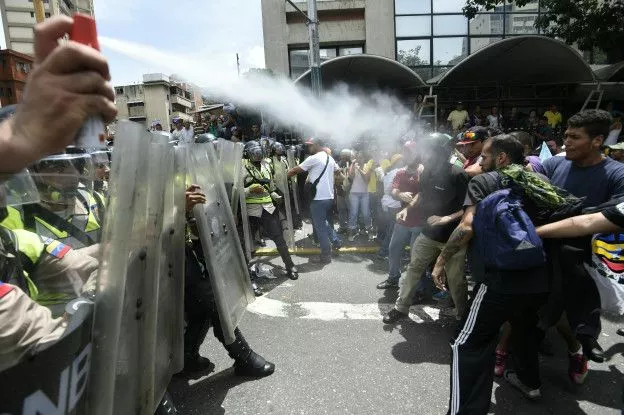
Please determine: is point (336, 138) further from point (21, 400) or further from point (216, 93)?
point (21, 400)

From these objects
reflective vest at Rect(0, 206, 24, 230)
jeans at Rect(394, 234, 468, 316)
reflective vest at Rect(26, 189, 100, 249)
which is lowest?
jeans at Rect(394, 234, 468, 316)

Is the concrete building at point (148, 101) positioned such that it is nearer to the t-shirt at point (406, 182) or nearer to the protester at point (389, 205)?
the protester at point (389, 205)

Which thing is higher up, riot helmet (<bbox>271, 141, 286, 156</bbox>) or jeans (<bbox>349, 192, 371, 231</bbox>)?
riot helmet (<bbox>271, 141, 286, 156</bbox>)

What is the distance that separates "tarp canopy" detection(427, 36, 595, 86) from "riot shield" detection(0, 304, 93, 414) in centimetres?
1192

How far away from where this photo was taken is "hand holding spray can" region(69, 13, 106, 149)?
87 cm

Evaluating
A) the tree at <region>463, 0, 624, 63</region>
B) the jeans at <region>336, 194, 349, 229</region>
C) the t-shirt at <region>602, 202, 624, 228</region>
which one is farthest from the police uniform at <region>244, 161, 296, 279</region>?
the tree at <region>463, 0, 624, 63</region>

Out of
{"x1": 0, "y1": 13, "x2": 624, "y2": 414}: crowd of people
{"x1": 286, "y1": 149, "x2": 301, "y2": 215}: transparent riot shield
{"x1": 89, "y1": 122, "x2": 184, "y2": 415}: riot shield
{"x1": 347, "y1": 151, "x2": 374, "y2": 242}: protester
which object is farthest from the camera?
{"x1": 286, "y1": 149, "x2": 301, "y2": 215}: transparent riot shield

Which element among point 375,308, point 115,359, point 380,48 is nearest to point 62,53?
point 115,359

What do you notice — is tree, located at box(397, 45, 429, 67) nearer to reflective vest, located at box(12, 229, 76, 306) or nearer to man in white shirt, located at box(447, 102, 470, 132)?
man in white shirt, located at box(447, 102, 470, 132)

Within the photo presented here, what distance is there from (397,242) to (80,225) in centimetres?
342

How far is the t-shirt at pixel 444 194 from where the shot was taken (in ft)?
12.0

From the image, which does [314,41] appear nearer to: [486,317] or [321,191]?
[321,191]

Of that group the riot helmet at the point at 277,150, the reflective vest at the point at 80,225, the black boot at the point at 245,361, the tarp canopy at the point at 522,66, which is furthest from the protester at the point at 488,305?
the tarp canopy at the point at 522,66

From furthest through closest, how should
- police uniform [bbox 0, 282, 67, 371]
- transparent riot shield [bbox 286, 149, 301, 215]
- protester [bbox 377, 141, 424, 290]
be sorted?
transparent riot shield [bbox 286, 149, 301, 215] → protester [bbox 377, 141, 424, 290] → police uniform [bbox 0, 282, 67, 371]
